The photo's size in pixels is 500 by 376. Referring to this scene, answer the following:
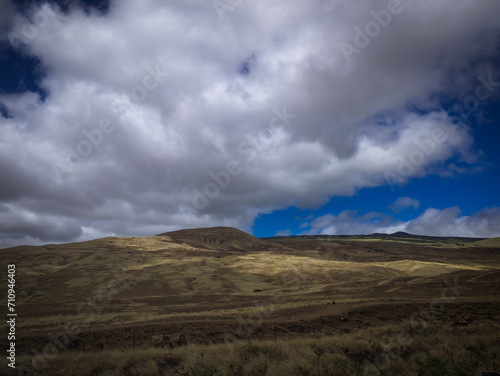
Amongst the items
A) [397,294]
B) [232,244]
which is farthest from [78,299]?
[232,244]

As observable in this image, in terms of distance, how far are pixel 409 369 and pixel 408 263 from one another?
225 ft

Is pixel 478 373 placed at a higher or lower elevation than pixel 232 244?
lower

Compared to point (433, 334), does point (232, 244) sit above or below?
above

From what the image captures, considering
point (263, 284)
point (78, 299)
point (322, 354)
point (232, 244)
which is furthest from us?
point (232, 244)

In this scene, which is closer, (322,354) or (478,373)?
(478,373)

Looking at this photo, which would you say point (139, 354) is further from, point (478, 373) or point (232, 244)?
point (232, 244)

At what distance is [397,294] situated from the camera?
109 ft

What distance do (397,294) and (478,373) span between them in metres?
27.5

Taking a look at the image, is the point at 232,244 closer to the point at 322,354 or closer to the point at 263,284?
the point at 263,284

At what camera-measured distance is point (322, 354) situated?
11953 mm

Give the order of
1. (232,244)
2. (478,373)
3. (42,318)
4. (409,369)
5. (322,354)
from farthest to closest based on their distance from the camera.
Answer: (232,244)
(42,318)
(322,354)
(409,369)
(478,373)

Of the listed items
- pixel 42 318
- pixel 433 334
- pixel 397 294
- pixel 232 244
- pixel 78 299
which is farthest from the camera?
pixel 232 244

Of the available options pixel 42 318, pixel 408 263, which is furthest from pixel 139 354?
pixel 408 263

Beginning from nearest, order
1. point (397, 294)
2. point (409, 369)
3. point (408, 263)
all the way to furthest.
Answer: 1. point (409, 369)
2. point (397, 294)
3. point (408, 263)
